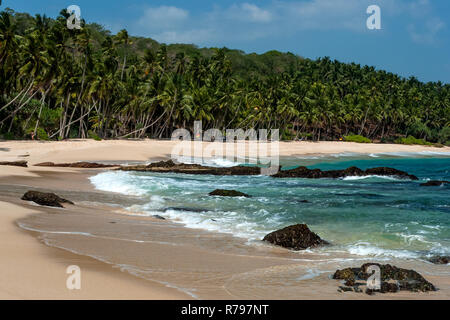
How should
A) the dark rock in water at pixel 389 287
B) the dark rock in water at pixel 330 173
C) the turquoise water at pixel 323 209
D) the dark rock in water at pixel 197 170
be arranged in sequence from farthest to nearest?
1. the dark rock in water at pixel 197 170
2. the dark rock in water at pixel 330 173
3. the turquoise water at pixel 323 209
4. the dark rock in water at pixel 389 287

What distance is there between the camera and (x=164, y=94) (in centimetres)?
6359

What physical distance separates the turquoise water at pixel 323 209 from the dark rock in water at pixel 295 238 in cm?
A: 33

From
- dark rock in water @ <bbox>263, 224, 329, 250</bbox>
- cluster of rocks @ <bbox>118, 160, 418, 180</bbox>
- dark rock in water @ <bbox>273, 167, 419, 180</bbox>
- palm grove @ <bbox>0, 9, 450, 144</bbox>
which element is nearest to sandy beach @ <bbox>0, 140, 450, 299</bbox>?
dark rock in water @ <bbox>263, 224, 329, 250</bbox>

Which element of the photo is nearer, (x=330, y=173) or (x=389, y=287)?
(x=389, y=287)

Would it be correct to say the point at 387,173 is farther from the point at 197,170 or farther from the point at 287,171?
the point at 197,170

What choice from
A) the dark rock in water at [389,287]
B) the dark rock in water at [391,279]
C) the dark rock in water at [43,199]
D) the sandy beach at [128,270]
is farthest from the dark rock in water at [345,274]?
the dark rock in water at [43,199]

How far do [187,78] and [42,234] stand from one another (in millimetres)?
70593

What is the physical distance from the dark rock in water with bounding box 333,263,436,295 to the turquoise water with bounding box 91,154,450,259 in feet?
7.63

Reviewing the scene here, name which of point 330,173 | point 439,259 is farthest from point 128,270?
point 330,173

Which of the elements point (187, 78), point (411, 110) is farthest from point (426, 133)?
point (187, 78)

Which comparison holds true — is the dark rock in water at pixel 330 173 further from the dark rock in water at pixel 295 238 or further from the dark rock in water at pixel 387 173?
the dark rock in water at pixel 295 238

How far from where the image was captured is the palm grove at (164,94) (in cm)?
4756

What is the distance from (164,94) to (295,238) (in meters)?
55.2

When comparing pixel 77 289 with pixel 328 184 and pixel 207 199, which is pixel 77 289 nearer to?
pixel 207 199
